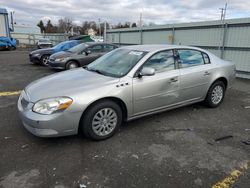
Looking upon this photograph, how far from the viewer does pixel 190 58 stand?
468cm

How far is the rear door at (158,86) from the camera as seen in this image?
386 cm

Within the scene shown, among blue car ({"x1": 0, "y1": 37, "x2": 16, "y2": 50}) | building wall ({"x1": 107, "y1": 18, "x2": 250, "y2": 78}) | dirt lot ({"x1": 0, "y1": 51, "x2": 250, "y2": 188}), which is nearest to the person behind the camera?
dirt lot ({"x1": 0, "y1": 51, "x2": 250, "y2": 188})

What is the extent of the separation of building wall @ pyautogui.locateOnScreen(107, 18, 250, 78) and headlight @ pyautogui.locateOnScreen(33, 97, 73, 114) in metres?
8.24

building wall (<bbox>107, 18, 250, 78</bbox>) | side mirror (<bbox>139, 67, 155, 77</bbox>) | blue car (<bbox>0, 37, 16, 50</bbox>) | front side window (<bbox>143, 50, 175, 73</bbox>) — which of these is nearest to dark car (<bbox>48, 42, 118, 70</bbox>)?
building wall (<bbox>107, 18, 250, 78</bbox>)

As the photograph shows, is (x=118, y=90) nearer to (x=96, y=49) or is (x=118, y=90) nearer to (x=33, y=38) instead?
(x=96, y=49)

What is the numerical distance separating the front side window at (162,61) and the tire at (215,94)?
1338 mm

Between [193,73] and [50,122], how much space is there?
9.79 feet

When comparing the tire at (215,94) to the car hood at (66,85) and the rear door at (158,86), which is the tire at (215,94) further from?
the car hood at (66,85)

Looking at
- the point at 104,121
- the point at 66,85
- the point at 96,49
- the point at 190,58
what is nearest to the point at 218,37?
the point at 96,49

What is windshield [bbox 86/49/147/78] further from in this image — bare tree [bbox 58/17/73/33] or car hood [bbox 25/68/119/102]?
bare tree [bbox 58/17/73/33]

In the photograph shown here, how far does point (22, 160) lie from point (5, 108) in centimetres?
251

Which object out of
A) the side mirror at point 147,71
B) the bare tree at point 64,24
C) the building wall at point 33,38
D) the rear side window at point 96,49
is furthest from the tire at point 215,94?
the bare tree at point 64,24

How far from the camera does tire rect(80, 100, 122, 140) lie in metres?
3.40

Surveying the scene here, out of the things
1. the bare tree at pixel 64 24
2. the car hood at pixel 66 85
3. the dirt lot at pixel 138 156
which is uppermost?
the bare tree at pixel 64 24
